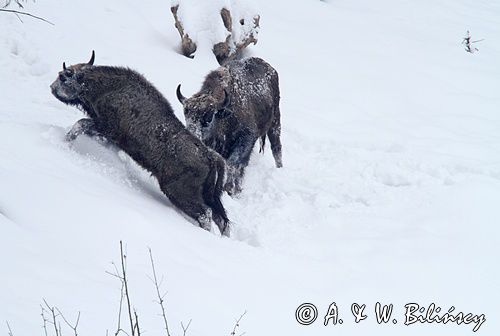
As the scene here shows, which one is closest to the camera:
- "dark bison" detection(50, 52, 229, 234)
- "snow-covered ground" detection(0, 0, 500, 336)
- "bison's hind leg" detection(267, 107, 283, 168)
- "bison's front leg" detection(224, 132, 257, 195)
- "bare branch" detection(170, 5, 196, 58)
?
"snow-covered ground" detection(0, 0, 500, 336)

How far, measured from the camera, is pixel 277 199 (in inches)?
318

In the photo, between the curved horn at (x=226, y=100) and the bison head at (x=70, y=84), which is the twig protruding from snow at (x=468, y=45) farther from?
the bison head at (x=70, y=84)

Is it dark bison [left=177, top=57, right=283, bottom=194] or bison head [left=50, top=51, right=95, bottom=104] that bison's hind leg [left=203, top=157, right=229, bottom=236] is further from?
bison head [left=50, top=51, right=95, bottom=104]

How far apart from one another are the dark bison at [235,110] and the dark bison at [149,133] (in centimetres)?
54

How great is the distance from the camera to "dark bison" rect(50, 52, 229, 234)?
6.87 metres

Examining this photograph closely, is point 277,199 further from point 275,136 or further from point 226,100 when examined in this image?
point 275,136

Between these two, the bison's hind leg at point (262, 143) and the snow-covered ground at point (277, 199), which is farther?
the bison's hind leg at point (262, 143)

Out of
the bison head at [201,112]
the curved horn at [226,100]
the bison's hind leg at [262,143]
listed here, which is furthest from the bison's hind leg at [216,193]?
the bison's hind leg at [262,143]

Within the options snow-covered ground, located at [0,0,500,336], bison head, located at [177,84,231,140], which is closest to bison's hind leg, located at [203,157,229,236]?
snow-covered ground, located at [0,0,500,336]

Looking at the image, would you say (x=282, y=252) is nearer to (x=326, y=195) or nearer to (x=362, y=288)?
(x=362, y=288)

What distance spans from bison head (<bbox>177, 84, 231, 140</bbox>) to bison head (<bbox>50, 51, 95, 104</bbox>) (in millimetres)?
1305

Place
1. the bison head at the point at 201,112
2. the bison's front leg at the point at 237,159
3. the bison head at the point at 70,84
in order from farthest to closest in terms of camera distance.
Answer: the bison's front leg at the point at 237,159 → the bison head at the point at 201,112 → the bison head at the point at 70,84

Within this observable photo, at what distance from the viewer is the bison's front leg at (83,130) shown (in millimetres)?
7223

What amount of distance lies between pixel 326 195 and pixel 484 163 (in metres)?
3.20
